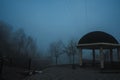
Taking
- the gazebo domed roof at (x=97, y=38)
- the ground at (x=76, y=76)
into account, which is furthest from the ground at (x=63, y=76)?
the gazebo domed roof at (x=97, y=38)

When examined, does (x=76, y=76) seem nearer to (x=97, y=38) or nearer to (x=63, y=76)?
(x=63, y=76)

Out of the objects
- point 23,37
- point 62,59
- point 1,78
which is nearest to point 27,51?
point 23,37

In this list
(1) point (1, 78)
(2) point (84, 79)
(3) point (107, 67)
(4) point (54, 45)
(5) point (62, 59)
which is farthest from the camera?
(5) point (62, 59)

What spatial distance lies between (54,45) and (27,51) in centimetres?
947

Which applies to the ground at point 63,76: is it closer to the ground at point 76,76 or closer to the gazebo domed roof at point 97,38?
the ground at point 76,76

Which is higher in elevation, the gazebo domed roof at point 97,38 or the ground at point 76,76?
the gazebo domed roof at point 97,38

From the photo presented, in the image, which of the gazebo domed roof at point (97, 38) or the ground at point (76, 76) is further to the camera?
the gazebo domed roof at point (97, 38)

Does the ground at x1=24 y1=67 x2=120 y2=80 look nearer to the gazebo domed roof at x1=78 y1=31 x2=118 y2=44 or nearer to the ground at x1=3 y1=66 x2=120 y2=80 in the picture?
the ground at x1=3 y1=66 x2=120 y2=80

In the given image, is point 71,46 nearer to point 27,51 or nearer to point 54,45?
point 54,45

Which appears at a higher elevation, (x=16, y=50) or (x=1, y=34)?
(x=1, y=34)

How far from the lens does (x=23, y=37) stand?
172 feet

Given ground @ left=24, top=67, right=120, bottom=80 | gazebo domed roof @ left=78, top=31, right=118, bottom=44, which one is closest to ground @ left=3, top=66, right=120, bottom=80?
ground @ left=24, top=67, right=120, bottom=80

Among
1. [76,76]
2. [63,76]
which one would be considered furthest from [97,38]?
[63,76]

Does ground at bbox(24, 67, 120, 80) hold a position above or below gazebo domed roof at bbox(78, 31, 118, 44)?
below
